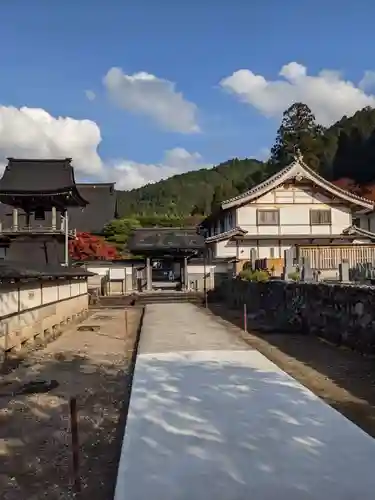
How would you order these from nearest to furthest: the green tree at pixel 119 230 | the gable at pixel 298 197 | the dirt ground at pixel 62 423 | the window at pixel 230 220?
the dirt ground at pixel 62 423 → the gable at pixel 298 197 → the window at pixel 230 220 → the green tree at pixel 119 230

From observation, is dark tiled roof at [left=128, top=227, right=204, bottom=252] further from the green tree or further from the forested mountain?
the forested mountain

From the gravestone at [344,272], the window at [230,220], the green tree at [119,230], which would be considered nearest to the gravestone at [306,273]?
the gravestone at [344,272]

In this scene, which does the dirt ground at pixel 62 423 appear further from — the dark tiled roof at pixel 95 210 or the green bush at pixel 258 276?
the dark tiled roof at pixel 95 210

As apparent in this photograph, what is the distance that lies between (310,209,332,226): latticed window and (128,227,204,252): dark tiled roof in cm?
701

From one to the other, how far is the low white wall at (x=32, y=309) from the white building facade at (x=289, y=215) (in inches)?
503

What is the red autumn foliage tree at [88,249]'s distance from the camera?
1303 inches

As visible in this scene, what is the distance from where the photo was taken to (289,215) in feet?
97.2

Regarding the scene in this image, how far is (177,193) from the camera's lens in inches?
4215

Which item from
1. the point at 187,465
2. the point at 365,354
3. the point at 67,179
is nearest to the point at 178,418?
the point at 187,465

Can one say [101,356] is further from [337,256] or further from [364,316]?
[337,256]

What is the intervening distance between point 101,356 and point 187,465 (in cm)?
699

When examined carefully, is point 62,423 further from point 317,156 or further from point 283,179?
point 317,156

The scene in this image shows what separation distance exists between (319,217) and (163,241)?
9.82 metres

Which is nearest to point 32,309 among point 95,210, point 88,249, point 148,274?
point 148,274
